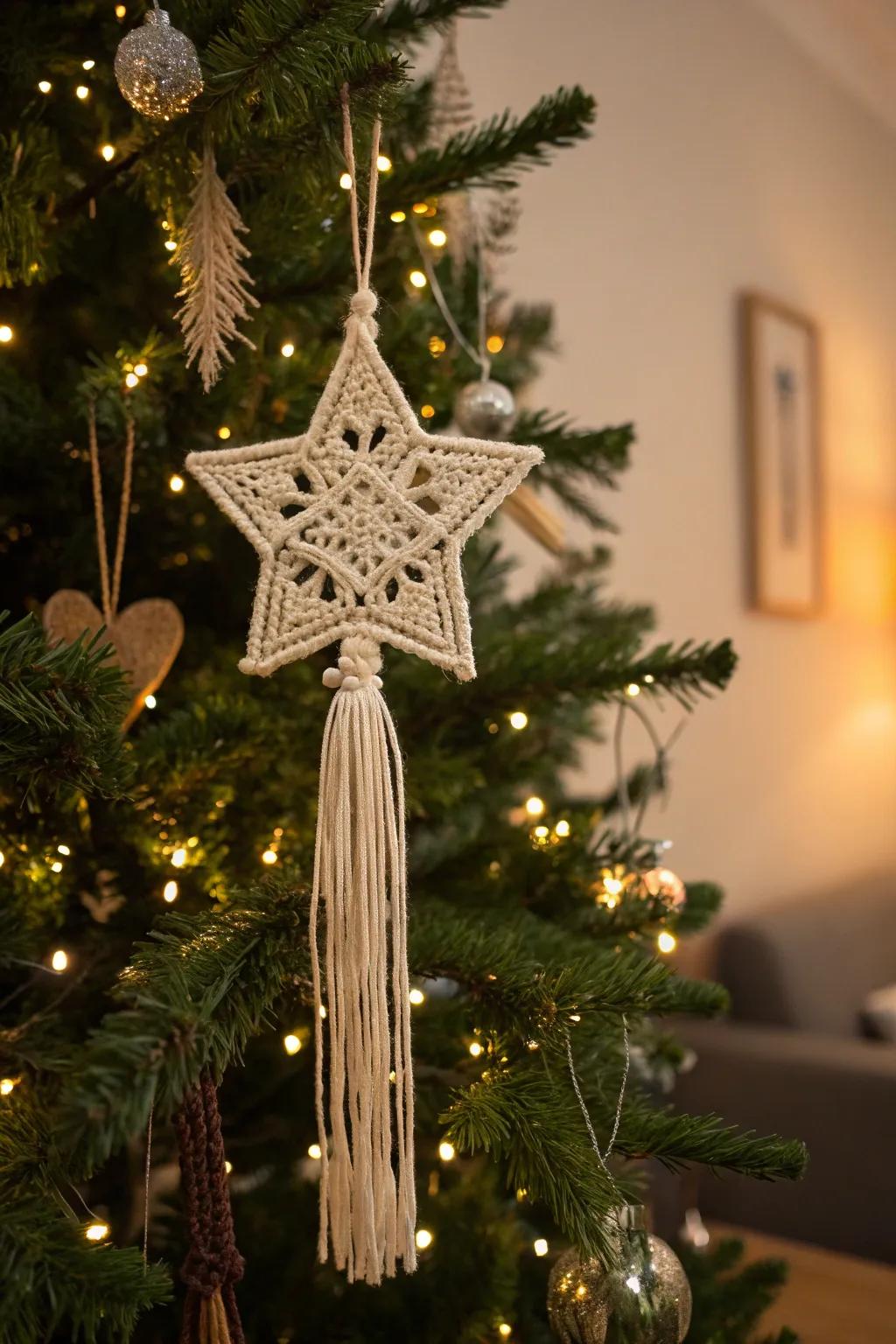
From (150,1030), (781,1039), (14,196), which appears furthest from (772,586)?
(150,1030)

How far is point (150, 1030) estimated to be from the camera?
1.12 ft

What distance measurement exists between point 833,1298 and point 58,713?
4.65ft

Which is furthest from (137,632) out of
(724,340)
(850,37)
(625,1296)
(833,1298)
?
(850,37)

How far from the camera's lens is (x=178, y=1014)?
1.14 ft

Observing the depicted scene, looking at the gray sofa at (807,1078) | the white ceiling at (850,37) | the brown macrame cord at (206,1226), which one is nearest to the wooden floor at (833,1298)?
the gray sofa at (807,1078)

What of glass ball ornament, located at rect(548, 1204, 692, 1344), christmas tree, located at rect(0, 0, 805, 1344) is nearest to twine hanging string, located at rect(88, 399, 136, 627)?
christmas tree, located at rect(0, 0, 805, 1344)

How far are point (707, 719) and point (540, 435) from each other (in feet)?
4.73

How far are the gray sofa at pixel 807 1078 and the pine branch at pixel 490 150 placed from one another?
1248mm

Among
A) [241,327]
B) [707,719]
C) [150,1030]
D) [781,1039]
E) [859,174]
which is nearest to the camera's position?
[150,1030]

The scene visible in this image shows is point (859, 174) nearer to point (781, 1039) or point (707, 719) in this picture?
point (707, 719)

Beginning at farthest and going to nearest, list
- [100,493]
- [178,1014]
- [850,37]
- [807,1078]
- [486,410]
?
[850,37]
[807,1078]
[486,410]
[100,493]
[178,1014]

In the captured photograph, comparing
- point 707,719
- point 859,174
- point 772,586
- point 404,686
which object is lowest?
point 404,686

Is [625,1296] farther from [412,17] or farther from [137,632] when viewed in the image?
[412,17]

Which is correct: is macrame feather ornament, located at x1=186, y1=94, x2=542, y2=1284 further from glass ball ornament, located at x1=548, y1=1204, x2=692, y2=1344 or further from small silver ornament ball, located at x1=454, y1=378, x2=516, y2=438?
small silver ornament ball, located at x1=454, y1=378, x2=516, y2=438
